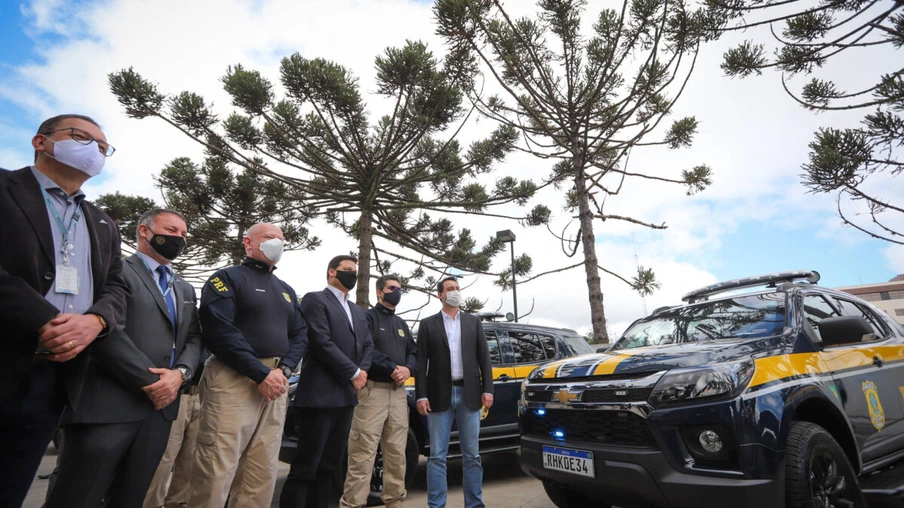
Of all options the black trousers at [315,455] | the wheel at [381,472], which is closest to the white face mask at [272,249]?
the black trousers at [315,455]

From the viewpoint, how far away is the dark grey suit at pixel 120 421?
5.82 feet

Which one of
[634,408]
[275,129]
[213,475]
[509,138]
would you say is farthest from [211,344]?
[509,138]

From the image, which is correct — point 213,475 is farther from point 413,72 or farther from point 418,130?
point 418,130

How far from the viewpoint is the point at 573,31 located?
8953mm

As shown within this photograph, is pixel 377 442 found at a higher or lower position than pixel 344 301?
lower

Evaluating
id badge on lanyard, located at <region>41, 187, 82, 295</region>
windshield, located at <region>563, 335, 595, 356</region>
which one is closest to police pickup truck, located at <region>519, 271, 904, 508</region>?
windshield, located at <region>563, 335, 595, 356</region>

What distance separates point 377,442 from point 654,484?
1.88 m

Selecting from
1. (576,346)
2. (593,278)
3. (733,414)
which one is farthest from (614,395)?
(593,278)

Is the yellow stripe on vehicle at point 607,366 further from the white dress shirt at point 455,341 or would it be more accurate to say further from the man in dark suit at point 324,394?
the man in dark suit at point 324,394

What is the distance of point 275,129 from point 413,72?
3.54m

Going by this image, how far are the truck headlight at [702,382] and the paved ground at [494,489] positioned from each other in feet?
6.18

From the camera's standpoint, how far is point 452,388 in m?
3.71

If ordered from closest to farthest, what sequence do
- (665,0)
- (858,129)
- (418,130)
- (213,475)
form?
(213,475) → (858,129) → (665,0) → (418,130)

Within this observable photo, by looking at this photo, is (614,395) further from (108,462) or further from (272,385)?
(108,462)
